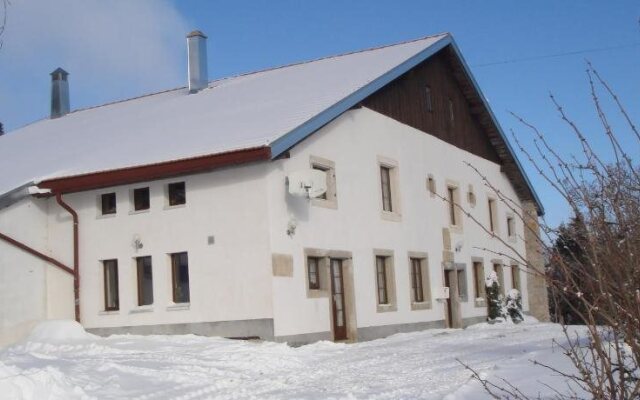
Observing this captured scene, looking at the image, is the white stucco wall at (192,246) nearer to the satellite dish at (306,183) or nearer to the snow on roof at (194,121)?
the satellite dish at (306,183)

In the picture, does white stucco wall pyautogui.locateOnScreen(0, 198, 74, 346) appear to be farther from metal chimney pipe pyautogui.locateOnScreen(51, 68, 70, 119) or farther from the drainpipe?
metal chimney pipe pyautogui.locateOnScreen(51, 68, 70, 119)

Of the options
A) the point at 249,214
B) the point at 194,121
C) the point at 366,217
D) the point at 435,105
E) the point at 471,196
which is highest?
the point at 435,105

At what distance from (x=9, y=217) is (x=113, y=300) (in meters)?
2.80

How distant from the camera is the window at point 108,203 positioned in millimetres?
18719

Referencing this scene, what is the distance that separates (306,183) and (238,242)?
173 centimetres

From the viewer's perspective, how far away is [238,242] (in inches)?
664

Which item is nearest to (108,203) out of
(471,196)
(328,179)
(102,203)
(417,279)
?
(102,203)

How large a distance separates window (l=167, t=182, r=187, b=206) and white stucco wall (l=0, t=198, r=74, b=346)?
3064 millimetres

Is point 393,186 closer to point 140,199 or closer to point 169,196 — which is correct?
point 169,196

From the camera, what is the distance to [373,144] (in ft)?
69.6

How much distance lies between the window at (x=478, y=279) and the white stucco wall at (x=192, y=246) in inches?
455

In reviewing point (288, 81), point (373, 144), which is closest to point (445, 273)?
point (373, 144)

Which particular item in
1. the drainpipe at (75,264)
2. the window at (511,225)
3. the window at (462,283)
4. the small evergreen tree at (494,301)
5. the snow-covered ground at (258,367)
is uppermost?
the window at (511,225)

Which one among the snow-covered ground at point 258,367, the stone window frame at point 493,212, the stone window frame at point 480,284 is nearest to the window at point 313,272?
the snow-covered ground at point 258,367
